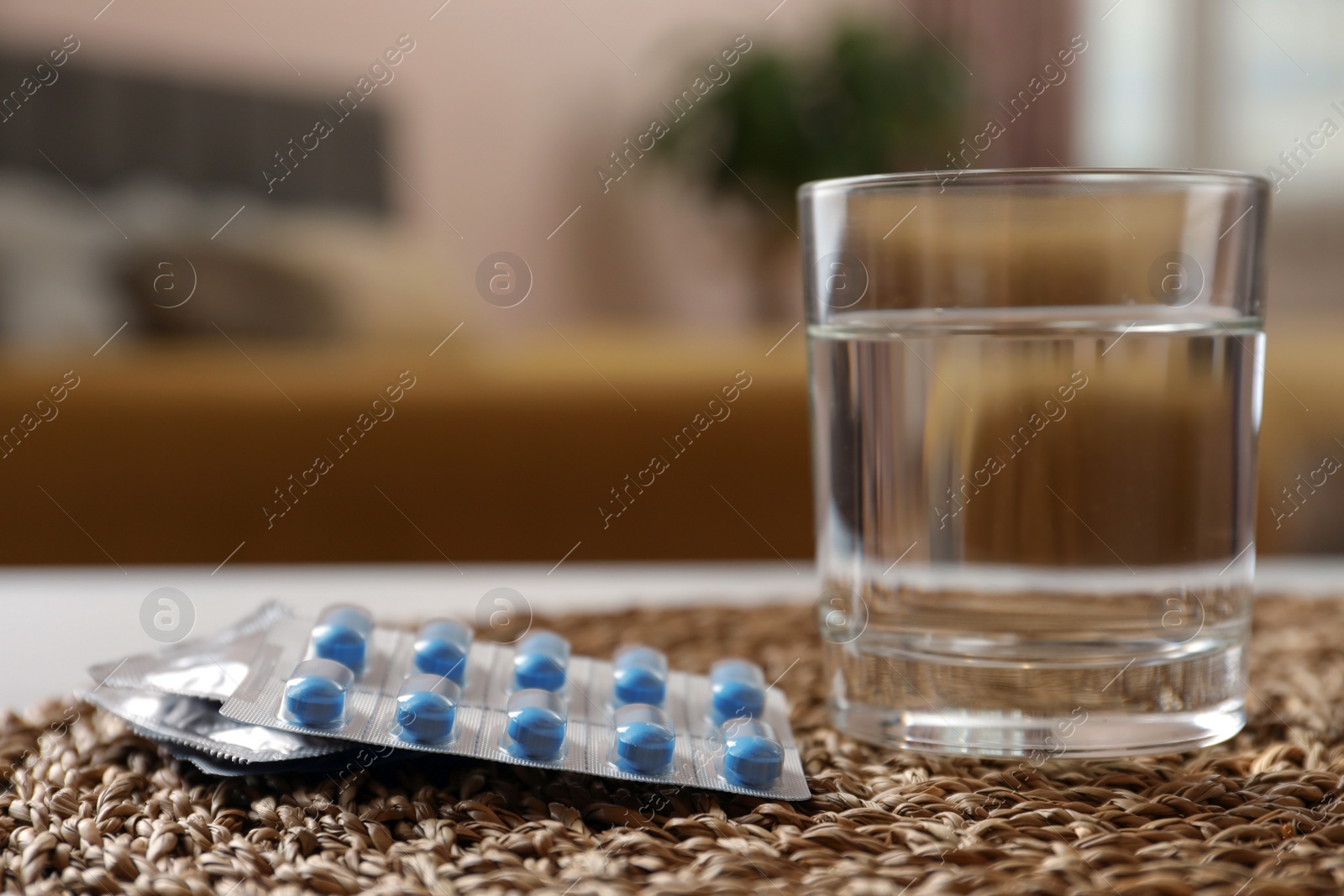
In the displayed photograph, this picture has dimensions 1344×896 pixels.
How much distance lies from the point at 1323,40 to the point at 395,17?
2.73 meters

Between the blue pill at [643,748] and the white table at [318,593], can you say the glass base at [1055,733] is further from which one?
the white table at [318,593]

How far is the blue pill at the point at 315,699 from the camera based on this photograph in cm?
35

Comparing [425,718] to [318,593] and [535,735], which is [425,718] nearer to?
[535,735]

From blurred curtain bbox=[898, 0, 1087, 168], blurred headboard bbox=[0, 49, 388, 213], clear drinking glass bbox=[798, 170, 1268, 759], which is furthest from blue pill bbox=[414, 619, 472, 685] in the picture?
blurred curtain bbox=[898, 0, 1087, 168]

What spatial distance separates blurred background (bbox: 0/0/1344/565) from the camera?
4.48 feet

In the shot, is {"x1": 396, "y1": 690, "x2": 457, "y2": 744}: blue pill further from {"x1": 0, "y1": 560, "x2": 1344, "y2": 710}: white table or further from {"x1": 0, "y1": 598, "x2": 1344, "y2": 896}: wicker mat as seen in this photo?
{"x1": 0, "y1": 560, "x2": 1344, "y2": 710}: white table

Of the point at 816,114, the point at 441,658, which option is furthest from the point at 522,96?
the point at 441,658

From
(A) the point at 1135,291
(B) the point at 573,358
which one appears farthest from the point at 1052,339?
(B) the point at 573,358

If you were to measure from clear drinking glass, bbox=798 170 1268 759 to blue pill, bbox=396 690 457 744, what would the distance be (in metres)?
0.15

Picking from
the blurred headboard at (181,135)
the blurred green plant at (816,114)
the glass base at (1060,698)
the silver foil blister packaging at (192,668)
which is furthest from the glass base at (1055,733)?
the blurred green plant at (816,114)

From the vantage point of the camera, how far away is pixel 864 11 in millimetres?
3752

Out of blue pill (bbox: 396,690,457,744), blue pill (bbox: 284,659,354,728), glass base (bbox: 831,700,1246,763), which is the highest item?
blue pill (bbox: 284,659,354,728)

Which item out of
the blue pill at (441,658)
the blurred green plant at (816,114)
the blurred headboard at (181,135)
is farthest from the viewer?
the blurred green plant at (816,114)

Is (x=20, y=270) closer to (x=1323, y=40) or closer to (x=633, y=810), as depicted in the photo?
(x=633, y=810)
